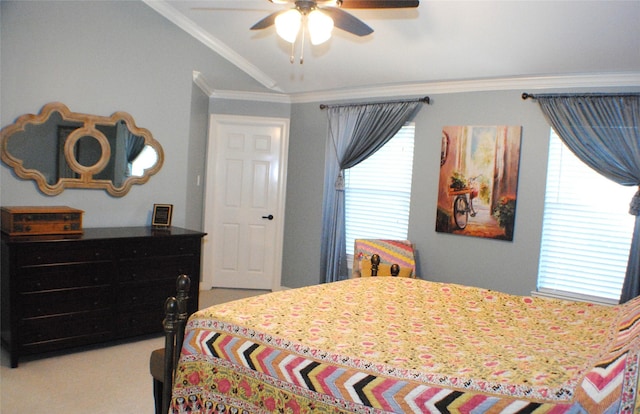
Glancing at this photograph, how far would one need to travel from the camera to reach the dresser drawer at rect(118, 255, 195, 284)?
3883 mm

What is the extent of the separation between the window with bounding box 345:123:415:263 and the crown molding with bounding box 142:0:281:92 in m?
1.33

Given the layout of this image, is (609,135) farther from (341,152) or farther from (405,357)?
(405,357)

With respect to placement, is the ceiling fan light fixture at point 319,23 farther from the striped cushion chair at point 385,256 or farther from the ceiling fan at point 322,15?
the striped cushion chair at point 385,256

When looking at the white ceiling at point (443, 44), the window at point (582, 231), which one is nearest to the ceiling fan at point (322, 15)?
the white ceiling at point (443, 44)

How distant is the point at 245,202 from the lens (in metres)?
5.91

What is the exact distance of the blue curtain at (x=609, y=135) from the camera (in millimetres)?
3656

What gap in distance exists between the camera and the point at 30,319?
3.45 metres

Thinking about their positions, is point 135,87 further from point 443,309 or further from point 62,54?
point 443,309

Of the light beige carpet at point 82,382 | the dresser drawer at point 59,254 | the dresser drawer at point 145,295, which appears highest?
the dresser drawer at point 59,254

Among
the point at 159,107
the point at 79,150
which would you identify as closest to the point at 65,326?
the point at 79,150

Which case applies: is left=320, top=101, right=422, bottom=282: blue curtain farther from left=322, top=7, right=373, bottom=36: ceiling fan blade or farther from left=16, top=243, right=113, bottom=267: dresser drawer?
left=16, top=243, right=113, bottom=267: dresser drawer

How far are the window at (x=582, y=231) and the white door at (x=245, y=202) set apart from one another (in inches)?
114

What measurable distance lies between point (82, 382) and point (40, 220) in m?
1.18

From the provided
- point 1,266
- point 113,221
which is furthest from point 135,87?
point 1,266
